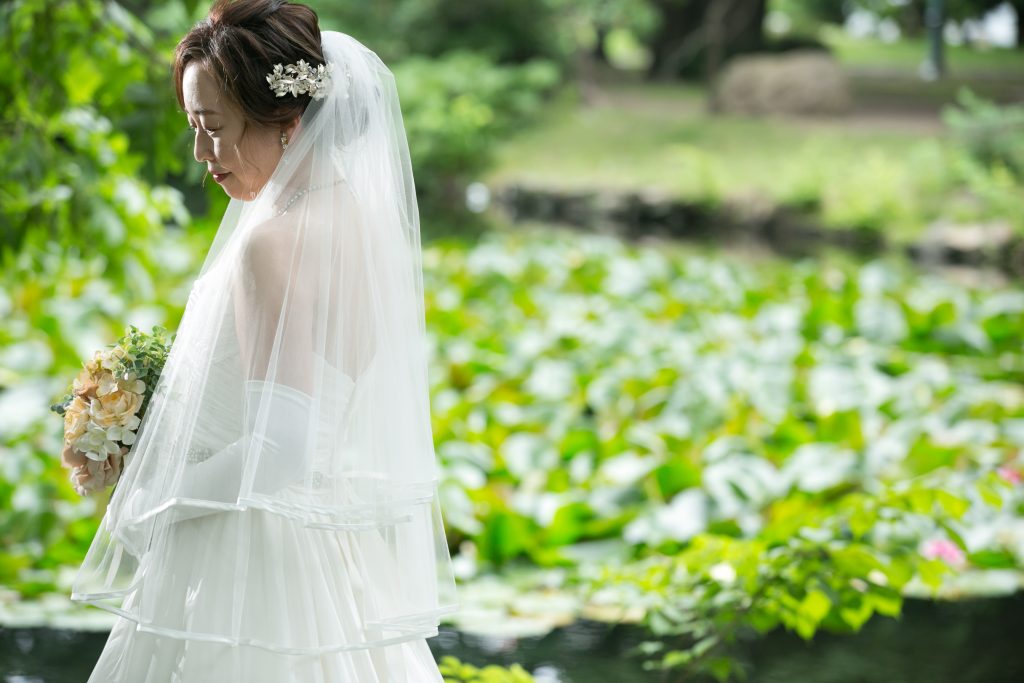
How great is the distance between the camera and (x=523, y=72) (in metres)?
14.9

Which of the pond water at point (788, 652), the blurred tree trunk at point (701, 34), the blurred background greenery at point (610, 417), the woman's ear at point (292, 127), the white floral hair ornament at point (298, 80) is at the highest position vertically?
the blurred tree trunk at point (701, 34)

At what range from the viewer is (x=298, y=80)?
1.39m

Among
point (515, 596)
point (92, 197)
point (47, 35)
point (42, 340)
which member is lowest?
point (515, 596)

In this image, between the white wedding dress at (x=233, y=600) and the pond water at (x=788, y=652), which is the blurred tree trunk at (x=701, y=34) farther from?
the white wedding dress at (x=233, y=600)

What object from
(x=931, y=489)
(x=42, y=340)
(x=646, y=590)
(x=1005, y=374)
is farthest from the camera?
(x=1005, y=374)

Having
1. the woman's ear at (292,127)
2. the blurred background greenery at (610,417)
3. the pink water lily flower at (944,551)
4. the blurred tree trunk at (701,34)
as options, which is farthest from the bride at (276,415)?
the blurred tree trunk at (701,34)

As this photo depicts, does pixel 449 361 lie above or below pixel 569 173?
below

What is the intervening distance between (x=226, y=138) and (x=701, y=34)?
1836cm

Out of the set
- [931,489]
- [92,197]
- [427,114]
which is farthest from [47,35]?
[427,114]

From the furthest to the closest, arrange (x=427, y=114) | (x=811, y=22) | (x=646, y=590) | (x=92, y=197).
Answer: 1. (x=811, y=22)
2. (x=427, y=114)
3. (x=92, y=197)
4. (x=646, y=590)

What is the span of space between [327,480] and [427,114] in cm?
1130

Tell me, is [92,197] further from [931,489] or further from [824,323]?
[824,323]

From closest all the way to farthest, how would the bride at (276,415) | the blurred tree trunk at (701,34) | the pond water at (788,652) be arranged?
the bride at (276,415) → the pond water at (788,652) → the blurred tree trunk at (701,34)

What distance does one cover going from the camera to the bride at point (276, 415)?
137 cm
